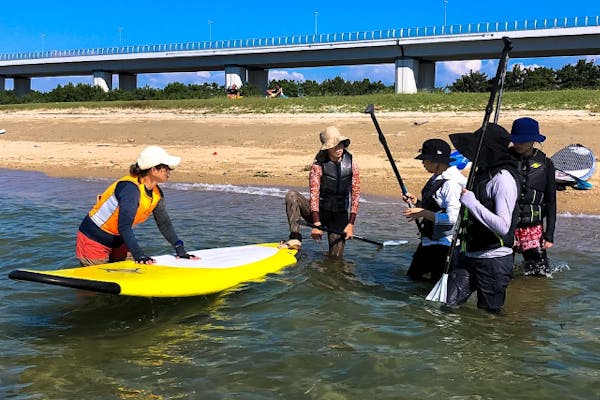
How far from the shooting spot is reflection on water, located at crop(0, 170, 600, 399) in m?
3.57

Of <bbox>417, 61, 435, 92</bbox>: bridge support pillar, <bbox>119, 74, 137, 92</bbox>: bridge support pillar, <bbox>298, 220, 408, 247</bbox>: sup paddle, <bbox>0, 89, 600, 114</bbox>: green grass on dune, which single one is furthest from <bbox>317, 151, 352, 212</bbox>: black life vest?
<bbox>119, 74, 137, 92</bbox>: bridge support pillar

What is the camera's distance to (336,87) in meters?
44.1

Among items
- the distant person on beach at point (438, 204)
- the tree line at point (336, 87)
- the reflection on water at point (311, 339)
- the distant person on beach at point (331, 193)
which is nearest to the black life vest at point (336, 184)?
the distant person on beach at point (331, 193)

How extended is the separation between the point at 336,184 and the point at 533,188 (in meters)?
1.89

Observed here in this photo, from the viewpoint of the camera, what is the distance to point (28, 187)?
12961mm

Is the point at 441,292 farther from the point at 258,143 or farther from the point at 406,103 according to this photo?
the point at 406,103

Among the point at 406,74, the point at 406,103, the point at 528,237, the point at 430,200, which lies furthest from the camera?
the point at 406,74

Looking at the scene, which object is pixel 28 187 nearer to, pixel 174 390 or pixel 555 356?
pixel 174 390

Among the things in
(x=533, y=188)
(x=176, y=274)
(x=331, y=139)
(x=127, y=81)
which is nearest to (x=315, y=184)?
(x=331, y=139)

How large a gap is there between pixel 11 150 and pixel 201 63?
1059 inches

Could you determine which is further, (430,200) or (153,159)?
(430,200)

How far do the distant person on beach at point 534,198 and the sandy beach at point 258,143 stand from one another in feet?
15.2

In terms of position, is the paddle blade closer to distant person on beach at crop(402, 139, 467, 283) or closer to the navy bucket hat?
distant person on beach at crop(402, 139, 467, 283)

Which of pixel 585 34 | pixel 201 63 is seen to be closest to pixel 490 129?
pixel 585 34
